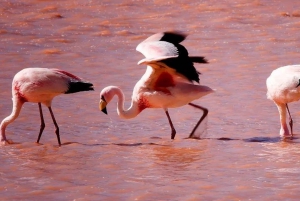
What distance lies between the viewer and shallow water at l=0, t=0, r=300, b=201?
23.4 ft

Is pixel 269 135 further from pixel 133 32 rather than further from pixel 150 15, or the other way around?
pixel 150 15

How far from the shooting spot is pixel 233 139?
8945mm

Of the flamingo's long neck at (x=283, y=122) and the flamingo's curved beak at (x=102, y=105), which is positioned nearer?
the flamingo's curved beak at (x=102, y=105)

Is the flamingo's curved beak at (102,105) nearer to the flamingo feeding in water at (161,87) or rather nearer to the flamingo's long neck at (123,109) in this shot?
the flamingo feeding in water at (161,87)

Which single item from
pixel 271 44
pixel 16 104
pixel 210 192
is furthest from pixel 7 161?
pixel 271 44

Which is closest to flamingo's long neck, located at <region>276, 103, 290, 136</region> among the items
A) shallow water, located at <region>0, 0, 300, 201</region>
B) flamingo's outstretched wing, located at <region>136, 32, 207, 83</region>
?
shallow water, located at <region>0, 0, 300, 201</region>

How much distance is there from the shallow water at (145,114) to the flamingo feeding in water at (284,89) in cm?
19

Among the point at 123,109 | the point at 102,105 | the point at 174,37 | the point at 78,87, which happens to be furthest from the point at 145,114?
the point at 78,87

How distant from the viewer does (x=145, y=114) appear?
10.3m

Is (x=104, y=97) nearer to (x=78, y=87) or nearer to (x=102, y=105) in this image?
(x=102, y=105)

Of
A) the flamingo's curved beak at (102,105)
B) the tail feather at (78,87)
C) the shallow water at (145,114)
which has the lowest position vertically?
the shallow water at (145,114)

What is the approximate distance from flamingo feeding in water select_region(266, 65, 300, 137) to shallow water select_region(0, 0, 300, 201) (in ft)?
0.62

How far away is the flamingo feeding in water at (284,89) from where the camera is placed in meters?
8.85

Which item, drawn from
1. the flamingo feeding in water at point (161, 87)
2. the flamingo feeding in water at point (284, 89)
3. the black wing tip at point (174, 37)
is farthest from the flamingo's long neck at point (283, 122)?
the black wing tip at point (174, 37)
